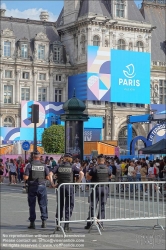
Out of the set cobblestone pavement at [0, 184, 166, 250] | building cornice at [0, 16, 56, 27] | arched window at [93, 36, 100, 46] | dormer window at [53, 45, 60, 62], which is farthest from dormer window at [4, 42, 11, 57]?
cobblestone pavement at [0, 184, 166, 250]

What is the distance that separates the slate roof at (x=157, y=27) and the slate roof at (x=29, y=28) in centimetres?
1190

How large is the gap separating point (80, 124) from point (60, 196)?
20.3 metres

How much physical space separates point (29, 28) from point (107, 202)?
6448 cm

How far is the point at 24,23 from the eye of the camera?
260 feet

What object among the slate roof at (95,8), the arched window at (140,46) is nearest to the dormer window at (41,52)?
the slate roof at (95,8)

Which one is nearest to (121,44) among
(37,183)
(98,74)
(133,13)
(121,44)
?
(121,44)

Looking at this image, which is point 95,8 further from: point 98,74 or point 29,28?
point 98,74

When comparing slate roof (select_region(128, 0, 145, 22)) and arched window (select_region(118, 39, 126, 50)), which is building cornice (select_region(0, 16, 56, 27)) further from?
slate roof (select_region(128, 0, 145, 22))

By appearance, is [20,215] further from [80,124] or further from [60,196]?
[80,124]

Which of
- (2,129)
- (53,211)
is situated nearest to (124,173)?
(53,211)

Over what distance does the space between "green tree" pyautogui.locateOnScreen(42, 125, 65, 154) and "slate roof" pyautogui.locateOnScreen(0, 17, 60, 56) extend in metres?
14.0

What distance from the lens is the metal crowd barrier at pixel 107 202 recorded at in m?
15.8

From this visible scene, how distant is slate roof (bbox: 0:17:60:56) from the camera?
78125 millimetres

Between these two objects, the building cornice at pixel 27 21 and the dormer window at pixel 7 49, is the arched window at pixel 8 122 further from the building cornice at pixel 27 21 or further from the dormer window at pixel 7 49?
the building cornice at pixel 27 21
